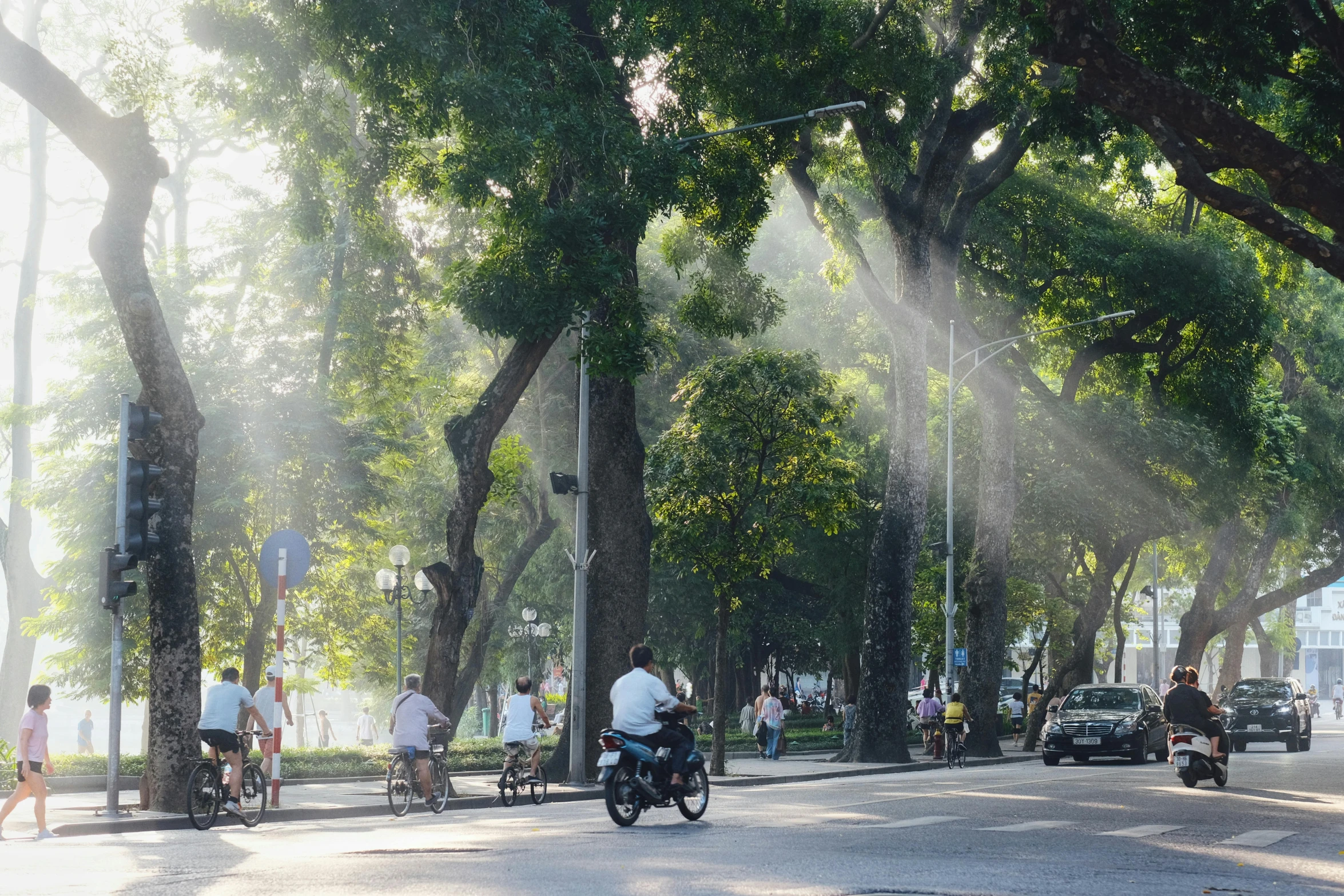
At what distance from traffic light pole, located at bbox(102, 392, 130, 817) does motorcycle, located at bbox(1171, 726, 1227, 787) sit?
43.6 feet

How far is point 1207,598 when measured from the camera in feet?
164

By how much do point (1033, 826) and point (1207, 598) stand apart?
39.0m

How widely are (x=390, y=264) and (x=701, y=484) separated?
29.2ft

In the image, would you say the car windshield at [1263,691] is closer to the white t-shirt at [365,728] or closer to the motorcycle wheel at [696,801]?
the white t-shirt at [365,728]

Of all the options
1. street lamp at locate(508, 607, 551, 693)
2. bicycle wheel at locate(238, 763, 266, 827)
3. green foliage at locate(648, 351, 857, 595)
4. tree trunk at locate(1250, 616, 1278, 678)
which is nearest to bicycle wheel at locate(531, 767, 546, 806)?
bicycle wheel at locate(238, 763, 266, 827)

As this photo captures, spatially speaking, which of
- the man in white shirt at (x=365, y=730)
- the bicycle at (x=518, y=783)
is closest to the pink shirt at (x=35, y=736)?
the bicycle at (x=518, y=783)

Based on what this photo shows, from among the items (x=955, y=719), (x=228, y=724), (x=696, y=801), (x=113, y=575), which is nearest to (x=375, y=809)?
→ (x=228, y=724)

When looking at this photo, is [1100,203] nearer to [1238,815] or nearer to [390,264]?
[390,264]

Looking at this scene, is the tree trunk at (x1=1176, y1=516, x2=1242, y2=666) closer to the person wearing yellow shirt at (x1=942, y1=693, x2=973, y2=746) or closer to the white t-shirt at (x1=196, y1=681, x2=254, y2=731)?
the person wearing yellow shirt at (x1=942, y1=693, x2=973, y2=746)

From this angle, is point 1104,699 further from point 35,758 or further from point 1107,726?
point 35,758

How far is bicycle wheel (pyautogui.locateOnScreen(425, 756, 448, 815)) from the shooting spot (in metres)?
19.3

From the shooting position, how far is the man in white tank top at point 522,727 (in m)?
20.3

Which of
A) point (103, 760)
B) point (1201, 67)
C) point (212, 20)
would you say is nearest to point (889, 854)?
point (1201, 67)

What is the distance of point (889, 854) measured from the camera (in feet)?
35.9
